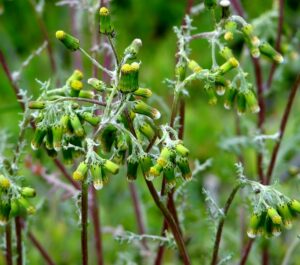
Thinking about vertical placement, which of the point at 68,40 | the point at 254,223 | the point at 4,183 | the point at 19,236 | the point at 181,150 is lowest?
the point at 19,236

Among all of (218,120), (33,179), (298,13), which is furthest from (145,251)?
(298,13)

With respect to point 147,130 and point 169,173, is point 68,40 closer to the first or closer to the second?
point 147,130

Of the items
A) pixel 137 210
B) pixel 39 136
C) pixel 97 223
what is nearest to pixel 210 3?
pixel 39 136

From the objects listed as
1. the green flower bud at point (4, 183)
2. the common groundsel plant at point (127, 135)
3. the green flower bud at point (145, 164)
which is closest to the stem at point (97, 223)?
the common groundsel plant at point (127, 135)

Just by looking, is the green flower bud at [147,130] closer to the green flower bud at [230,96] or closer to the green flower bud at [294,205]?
the green flower bud at [230,96]

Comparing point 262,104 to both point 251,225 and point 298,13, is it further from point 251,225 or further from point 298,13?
point 298,13

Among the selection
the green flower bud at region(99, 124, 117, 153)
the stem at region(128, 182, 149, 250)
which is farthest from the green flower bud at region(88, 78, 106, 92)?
the stem at region(128, 182, 149, 250)

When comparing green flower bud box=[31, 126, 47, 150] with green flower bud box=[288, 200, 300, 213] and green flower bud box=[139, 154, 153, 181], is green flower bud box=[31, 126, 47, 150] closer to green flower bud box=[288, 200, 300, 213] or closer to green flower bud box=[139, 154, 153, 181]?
green flower bud box=[139, 154, 153, 181]
